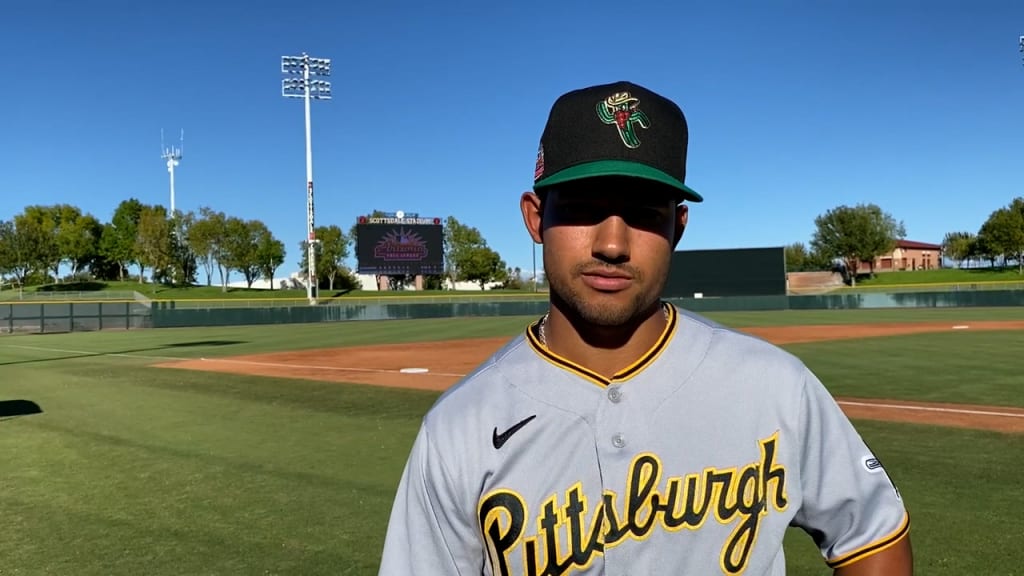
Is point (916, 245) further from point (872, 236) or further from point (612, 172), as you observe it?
point (612, 172)

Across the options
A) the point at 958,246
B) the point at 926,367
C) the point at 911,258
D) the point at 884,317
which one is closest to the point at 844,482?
the point at 926,367

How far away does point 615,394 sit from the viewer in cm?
149

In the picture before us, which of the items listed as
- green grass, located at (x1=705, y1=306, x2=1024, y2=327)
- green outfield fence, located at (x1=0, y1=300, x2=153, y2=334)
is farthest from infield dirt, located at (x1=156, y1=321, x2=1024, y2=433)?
green outfield fence, located at (x1=0, y1=300, x2=153, y2=334)

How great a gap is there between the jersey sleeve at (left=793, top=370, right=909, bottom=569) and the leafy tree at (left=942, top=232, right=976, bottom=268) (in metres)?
114

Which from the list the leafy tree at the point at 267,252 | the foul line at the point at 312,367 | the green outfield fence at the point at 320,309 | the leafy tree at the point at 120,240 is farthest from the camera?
the leafy tree at the point at 120,240

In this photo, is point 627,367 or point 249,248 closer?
point 627,367

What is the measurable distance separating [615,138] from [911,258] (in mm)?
143985

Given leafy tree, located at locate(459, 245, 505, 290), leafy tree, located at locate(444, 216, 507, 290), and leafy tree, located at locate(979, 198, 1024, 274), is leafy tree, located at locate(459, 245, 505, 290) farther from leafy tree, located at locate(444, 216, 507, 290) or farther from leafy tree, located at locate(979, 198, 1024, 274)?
leafy tree, located at locate(979, 198, 1024, 274)

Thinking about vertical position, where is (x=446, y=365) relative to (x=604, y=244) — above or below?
below

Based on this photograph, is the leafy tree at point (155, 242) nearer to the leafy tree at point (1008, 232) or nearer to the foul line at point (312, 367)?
the foul line at point (312, 367)

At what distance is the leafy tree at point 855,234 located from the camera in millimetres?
85625

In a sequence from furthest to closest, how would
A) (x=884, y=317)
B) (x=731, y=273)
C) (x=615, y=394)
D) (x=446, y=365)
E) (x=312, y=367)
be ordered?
(x=731, y=273), (x=884, y=317), (x=446, y=365), (x=312, y=367), (x=615, y=394)

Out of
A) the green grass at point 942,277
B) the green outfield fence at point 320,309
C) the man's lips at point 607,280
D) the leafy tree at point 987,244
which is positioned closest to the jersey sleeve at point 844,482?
the man's lips at point 607,280

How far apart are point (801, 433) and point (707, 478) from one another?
0.71 ft
